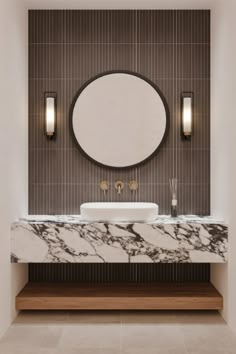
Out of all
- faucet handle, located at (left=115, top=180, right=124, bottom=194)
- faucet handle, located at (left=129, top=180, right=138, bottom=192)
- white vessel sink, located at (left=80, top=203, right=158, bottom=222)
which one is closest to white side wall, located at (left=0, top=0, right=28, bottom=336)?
white vessel sink, located at (left=80, top=203, right=158, bottom=222)

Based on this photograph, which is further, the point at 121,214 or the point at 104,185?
the point at 104,185

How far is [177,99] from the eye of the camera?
4.26m

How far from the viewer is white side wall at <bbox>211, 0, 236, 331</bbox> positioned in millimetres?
3490

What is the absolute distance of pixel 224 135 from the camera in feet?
12.2

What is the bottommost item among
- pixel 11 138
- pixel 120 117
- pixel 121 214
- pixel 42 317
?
pixel 42 317

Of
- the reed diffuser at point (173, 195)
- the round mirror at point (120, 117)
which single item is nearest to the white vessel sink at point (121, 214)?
the reed diffuser at point (173, 195)

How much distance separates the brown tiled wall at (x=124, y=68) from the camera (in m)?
4.25
